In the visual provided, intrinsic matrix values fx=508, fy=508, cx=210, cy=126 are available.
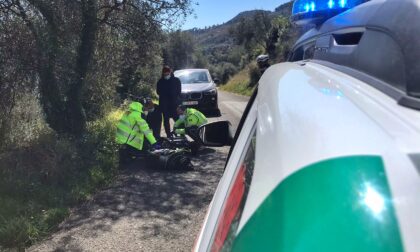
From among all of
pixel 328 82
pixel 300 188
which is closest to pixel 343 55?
pixel 328 82

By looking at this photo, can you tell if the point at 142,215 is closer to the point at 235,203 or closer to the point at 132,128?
the point at 132,128

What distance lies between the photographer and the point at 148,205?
20.9 ft

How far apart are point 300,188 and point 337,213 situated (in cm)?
9

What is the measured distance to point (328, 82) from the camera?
1.31 meters

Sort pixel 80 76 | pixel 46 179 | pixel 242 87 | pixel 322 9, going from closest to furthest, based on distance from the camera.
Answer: pixel 322 9 → pixel 46 179 → pixel 80 76 → pixel 242 87

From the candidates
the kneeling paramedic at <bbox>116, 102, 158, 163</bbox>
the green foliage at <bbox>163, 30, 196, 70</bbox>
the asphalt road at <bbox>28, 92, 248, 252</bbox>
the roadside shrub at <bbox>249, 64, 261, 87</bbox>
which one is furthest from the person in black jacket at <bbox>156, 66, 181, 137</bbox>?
the green foliage at <bbox>163, 30, 196, 70</bbox>

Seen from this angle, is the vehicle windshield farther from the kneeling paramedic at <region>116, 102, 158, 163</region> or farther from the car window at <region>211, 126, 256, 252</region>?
the car window at <region>211, 126, 256, 252</region>

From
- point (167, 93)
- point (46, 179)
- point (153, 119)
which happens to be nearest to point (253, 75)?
point (167, 93)

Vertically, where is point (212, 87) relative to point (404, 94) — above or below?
below

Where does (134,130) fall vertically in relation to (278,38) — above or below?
above

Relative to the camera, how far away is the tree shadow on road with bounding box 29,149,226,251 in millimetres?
5406

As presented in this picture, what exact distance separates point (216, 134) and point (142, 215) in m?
3.41

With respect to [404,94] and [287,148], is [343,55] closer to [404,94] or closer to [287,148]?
[404,94]

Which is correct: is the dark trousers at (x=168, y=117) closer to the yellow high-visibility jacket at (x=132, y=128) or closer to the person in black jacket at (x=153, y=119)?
the person in black jacket at (x=153, y=119)
